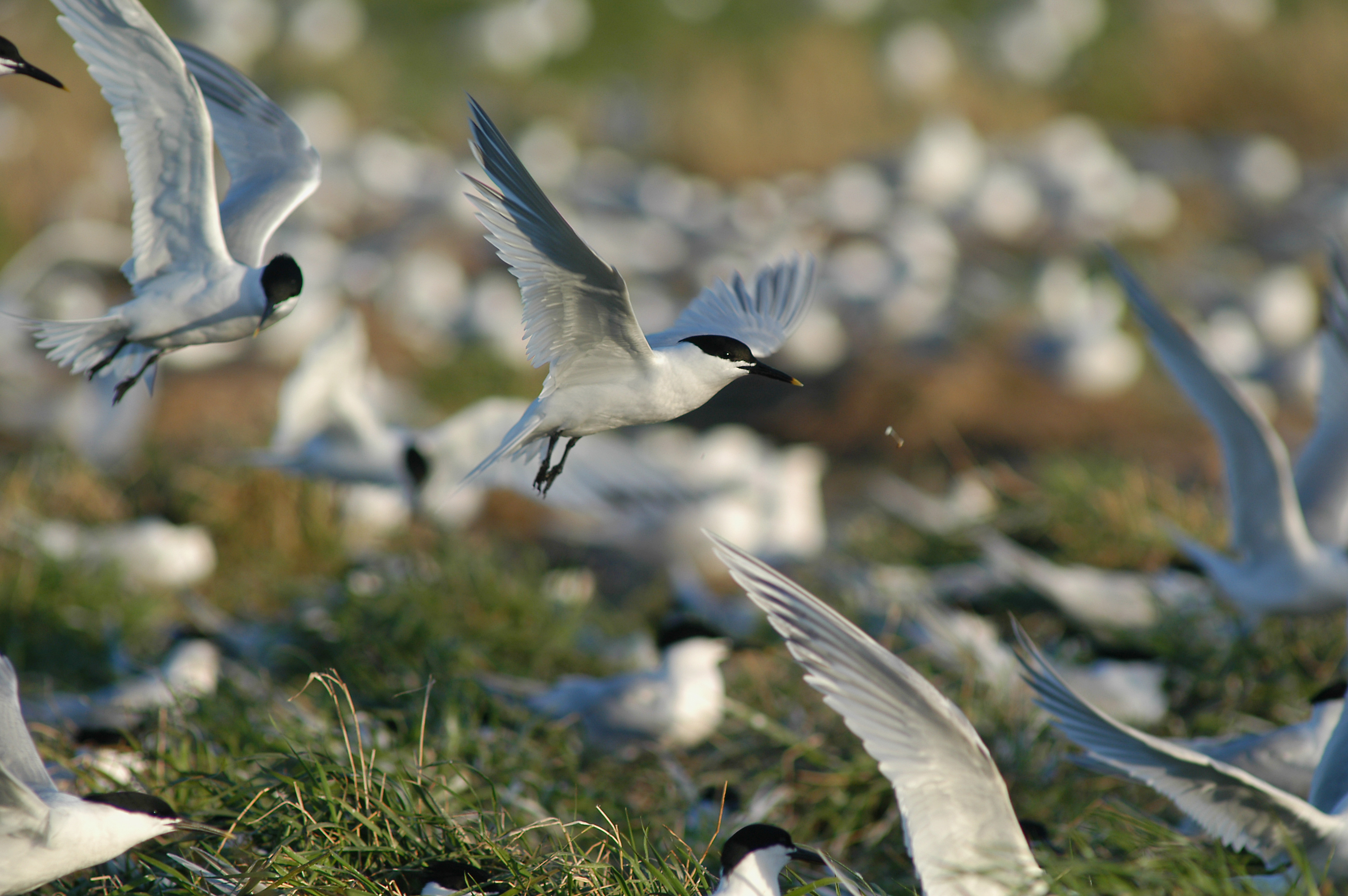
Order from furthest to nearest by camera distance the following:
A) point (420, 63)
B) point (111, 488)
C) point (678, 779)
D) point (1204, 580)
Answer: point (420, 63)
point (111, 488)
point (1204, 580)
point (678, 779)

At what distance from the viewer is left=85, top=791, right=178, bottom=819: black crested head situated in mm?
2160

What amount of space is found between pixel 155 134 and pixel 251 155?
375mm

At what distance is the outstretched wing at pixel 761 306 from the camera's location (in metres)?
2.55

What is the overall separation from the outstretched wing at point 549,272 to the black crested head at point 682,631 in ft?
6.04

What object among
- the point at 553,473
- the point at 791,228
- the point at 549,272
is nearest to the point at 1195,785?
the point at 553,473

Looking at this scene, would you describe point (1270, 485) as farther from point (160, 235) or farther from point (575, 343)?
point (160, 235)

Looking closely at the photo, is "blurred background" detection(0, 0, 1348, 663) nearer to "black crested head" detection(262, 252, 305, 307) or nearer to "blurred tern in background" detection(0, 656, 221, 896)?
"black crested head" detection(262, 252, 305, 307)

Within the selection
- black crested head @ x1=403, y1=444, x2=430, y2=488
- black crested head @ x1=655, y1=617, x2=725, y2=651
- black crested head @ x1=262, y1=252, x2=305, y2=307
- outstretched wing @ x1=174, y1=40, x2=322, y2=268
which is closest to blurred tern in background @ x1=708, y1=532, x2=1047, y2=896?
black crested head @ x1=262, y1=252, x2=305, y2=307

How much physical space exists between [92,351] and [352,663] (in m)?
1.98

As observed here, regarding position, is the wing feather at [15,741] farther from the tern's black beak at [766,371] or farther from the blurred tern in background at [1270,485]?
the blurred tern in background at [1270,485]

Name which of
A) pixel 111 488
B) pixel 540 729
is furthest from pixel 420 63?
pixel 540 729

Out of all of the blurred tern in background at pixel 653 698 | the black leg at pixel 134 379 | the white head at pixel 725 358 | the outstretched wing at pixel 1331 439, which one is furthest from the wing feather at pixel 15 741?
the outstretched wing at pixel 1331 439

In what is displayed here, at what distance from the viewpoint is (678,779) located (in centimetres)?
357

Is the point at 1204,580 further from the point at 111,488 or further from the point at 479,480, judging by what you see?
the point at 111,488
